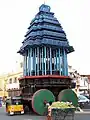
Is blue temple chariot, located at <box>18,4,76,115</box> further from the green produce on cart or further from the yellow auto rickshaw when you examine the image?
the yellow auto rickshaw

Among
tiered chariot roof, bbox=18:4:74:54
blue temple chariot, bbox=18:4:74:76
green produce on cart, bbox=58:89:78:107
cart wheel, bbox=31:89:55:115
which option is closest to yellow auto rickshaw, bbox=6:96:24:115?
cart wheel, bbox=31:89:55:115

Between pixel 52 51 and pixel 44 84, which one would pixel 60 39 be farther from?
pixel 44 84

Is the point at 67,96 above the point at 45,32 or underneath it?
underneath

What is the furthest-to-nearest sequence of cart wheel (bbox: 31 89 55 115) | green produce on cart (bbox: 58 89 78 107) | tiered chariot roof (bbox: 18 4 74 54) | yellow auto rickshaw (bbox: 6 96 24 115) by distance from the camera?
tiered chariot roof (bbox: 18 4 74 54) → green produce on cart (bbox: 58 89 78 107) → yellow auto rickshaw (bbox: 6 96 24 115) → cart wheel (bbox: 31 89 55 115)

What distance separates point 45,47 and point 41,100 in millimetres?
6283

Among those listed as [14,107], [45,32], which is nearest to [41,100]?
[14,107]

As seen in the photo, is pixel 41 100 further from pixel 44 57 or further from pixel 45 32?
pixel 45 32

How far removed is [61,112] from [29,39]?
17.5m

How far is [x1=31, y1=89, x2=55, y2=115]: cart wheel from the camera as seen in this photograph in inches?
1081

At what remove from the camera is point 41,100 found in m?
27.8

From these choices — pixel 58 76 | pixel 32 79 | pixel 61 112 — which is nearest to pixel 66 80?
pixel 58 76

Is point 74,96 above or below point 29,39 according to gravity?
below

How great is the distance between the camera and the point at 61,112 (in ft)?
52.7

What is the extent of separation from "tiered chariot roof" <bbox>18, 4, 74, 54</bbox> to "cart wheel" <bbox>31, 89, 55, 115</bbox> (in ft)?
18.6
